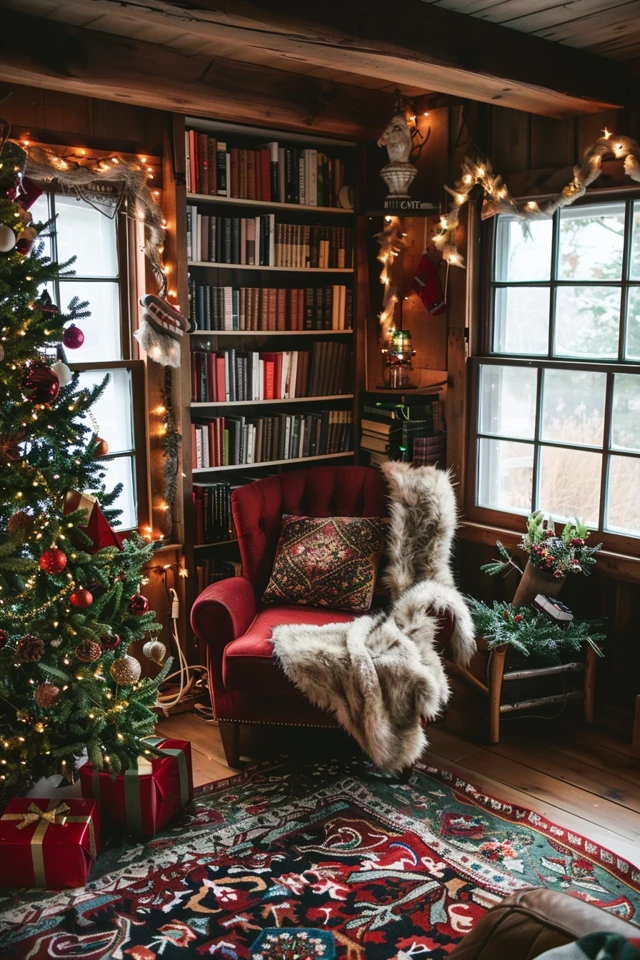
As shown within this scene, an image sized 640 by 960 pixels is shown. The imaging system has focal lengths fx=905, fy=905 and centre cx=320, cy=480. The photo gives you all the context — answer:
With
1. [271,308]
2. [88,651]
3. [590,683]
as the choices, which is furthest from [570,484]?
[88,651]

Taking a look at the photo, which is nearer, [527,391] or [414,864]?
[414,864]

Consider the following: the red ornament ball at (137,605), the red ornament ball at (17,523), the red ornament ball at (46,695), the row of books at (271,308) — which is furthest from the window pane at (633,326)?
the red ornament ball at (46,695)

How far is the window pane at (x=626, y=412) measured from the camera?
3.59 m

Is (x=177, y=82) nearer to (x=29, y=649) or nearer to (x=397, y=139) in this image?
(x=397, y=139)

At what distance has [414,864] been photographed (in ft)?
9.12

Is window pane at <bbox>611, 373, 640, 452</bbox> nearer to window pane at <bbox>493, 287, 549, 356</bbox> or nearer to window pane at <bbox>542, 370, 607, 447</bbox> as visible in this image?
window pane at <bbox>542, 370, 607, 447</bbox>

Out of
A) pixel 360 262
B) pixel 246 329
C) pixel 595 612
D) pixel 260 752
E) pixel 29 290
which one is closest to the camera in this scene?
pixel 29 290

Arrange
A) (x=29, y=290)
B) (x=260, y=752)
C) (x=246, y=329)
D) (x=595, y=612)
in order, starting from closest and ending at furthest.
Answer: (x=29, y=290) < (x=260, y=752) < (x=595, y=612) < (x=246, y=329)

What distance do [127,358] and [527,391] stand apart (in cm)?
173

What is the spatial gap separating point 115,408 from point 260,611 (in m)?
1.04

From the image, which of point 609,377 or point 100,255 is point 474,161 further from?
point 100,255

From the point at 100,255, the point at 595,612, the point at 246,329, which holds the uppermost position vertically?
the point at 100,255

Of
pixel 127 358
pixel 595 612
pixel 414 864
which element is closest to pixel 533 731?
pixel 595 612

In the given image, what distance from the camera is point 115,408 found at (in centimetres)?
377
